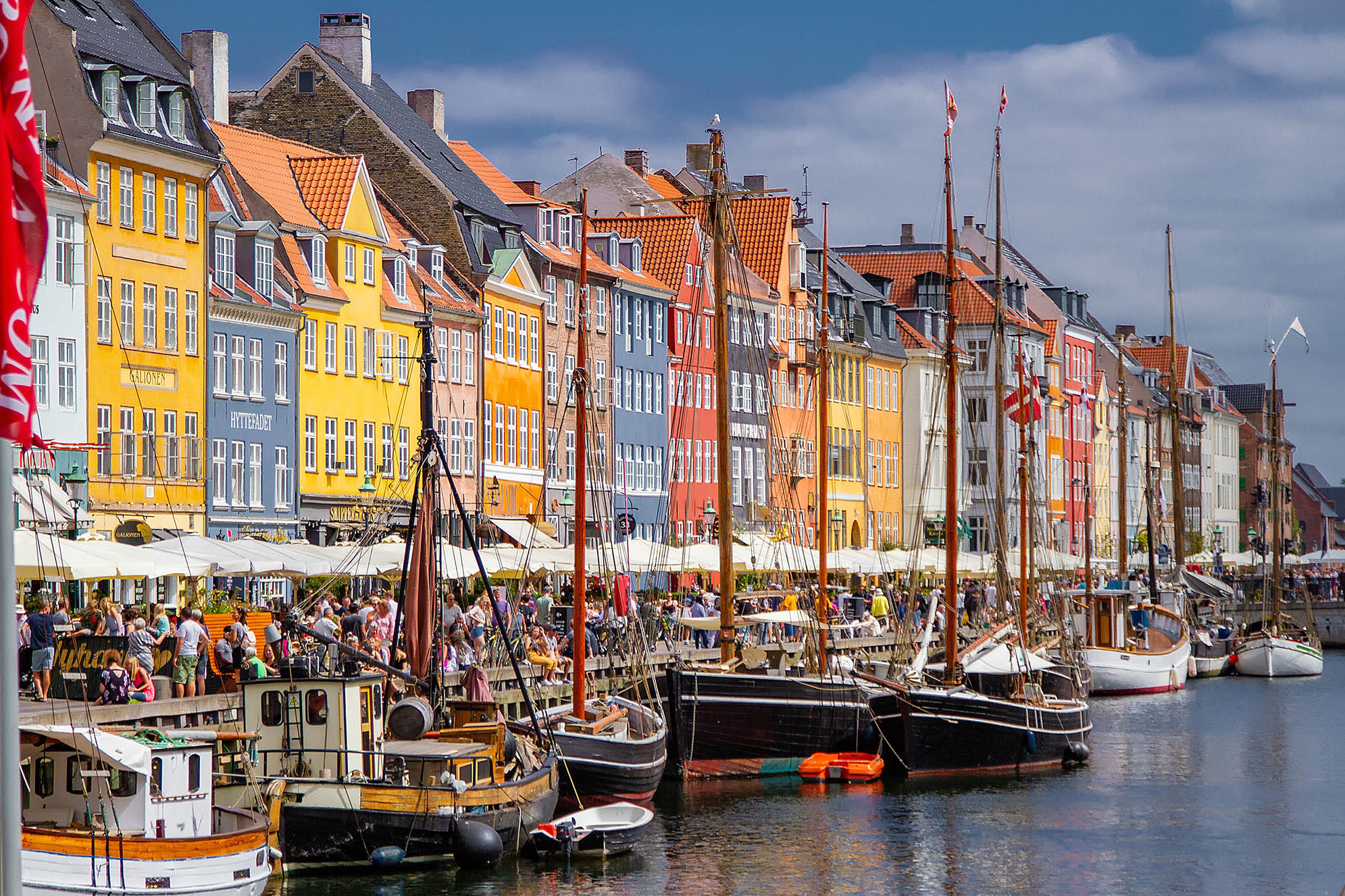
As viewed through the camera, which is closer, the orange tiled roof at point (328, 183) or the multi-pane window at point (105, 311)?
the multi-pane window at point (105, 311)

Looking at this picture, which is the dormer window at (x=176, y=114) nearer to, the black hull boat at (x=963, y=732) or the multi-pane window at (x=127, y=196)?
the multi-pane window at (x=127, y=196)

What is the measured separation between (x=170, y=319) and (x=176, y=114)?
223 inches

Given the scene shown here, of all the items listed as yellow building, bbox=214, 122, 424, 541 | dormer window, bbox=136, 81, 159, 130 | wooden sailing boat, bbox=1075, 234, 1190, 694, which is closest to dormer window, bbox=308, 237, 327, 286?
Answer: yellow building, bbox=214, 122, 424, 541

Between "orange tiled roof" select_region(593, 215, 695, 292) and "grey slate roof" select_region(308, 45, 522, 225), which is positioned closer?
"grey slate roof" select_region(308, 45, 522, 225)

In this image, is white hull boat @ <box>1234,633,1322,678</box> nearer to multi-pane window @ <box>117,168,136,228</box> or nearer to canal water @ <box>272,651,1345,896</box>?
canal water @ <box>272,651,1345,896</box>

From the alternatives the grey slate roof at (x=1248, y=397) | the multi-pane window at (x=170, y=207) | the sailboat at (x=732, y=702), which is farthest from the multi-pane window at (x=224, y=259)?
the grey slate roof at (x=1248, y=397)

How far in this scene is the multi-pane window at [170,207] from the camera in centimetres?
5900

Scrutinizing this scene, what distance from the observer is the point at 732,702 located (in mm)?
42875

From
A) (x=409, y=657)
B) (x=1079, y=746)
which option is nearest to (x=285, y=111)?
(x=1079, y=746)

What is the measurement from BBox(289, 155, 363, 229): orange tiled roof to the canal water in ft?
95.1

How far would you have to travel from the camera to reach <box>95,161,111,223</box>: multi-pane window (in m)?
55.8

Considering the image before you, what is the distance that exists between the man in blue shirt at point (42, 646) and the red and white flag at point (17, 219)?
1949 centimetres

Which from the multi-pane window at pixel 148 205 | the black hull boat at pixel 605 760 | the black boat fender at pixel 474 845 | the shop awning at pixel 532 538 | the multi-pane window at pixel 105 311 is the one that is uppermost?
the multi-pane window at pixel 148 205

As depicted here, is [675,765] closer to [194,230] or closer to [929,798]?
[929,798]
